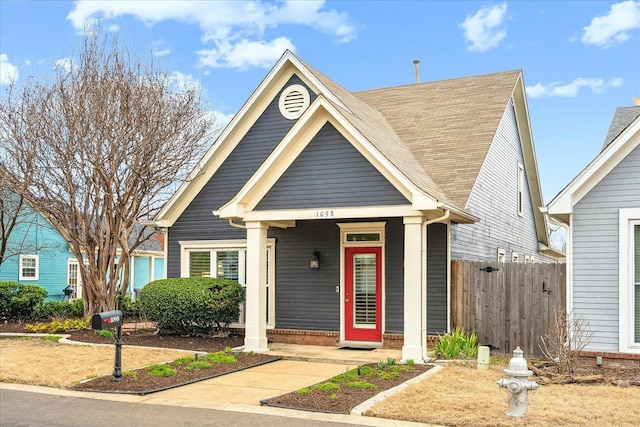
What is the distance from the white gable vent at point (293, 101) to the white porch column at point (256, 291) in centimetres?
352

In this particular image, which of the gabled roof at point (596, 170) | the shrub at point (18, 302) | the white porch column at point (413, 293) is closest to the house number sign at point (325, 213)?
the white porch column at point (413, 293)

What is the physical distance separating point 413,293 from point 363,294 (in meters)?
2.83

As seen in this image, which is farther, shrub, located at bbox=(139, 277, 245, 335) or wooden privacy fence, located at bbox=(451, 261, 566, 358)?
shrub, located at bbox=(139, 277, 245, 335)

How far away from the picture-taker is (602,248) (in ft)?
39.2

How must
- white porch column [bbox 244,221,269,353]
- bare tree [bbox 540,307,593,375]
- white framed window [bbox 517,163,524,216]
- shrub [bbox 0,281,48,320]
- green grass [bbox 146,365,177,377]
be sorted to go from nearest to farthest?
green grass [bbox 146,365,177,377]
bare tree [bbox 540,307,593,375]
white porch column [bbox 244,221,269,353]
shrub [bbox 0,281,48,320]
white framed window [bbox 517,163,524,216]

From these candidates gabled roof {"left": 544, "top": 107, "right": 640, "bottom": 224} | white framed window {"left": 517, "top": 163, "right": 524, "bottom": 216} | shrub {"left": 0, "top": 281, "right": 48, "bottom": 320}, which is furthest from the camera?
white framed window {"left": 517, "top": 163, "right": 524, "bottom": 216}

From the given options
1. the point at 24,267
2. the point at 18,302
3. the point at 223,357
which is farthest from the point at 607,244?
the point at 24,267

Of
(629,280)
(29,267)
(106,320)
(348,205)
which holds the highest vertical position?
(348,205)

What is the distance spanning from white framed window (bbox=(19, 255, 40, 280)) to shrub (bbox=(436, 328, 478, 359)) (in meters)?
20.5

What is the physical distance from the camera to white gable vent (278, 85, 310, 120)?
16.8 metres

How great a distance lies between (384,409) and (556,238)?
70155 mm

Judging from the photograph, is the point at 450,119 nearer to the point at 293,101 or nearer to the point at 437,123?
the point at 437,123

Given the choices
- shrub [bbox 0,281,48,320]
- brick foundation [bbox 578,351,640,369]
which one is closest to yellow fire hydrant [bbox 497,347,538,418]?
brick foundation [bbox 578,351,640,369]

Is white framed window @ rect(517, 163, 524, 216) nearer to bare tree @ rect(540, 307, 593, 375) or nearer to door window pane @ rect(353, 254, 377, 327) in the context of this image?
door window pane @ rect(353, 254, 377, 327)
